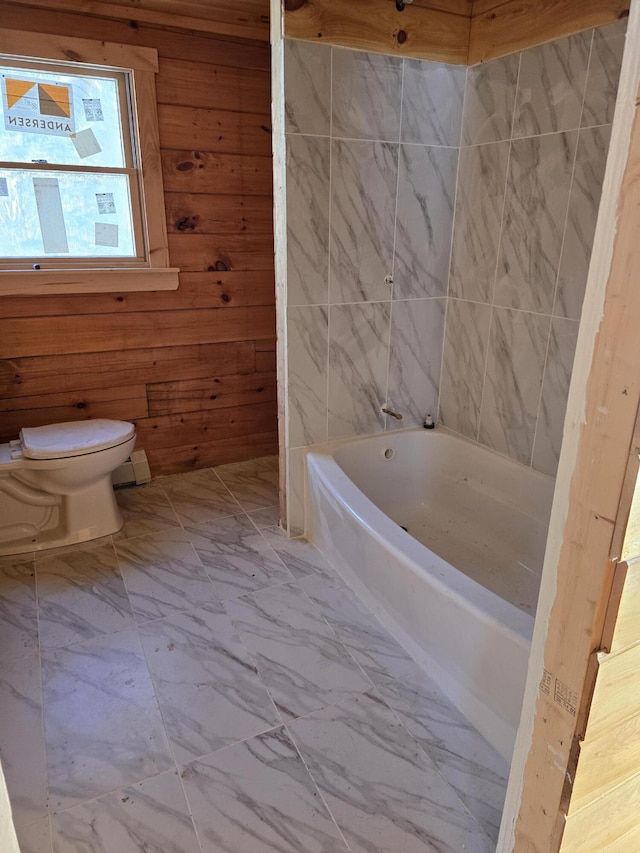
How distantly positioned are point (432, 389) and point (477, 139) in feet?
3.55

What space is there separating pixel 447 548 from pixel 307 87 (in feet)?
6.07

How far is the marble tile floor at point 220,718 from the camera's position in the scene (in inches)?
55.1

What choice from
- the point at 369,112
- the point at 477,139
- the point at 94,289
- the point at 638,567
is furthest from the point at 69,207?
the point at 638,567

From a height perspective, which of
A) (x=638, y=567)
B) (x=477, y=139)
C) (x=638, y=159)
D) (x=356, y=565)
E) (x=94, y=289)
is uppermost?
(x=477, y=139)

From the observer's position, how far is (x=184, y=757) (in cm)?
157

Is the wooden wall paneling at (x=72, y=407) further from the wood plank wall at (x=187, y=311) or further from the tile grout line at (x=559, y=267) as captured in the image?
the tile grout line at (x=559, y=267)

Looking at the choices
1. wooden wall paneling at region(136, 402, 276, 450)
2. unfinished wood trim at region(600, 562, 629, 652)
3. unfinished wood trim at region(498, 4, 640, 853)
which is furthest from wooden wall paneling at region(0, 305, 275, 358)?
unfinished wood trim at region(600, 562, 629, 652)

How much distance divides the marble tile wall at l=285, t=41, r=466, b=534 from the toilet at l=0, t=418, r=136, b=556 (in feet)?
2.65

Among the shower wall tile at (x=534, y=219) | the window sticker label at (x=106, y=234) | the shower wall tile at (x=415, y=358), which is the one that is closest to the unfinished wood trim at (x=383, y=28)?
the shower wall tile at (x=534, y=219)

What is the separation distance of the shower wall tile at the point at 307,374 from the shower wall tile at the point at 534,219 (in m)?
0.77

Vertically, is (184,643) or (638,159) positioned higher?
(638,159)

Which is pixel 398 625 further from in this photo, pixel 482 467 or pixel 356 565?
pixel 482 467

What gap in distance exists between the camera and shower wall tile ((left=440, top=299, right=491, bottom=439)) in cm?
255

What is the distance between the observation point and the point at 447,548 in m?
2.44
